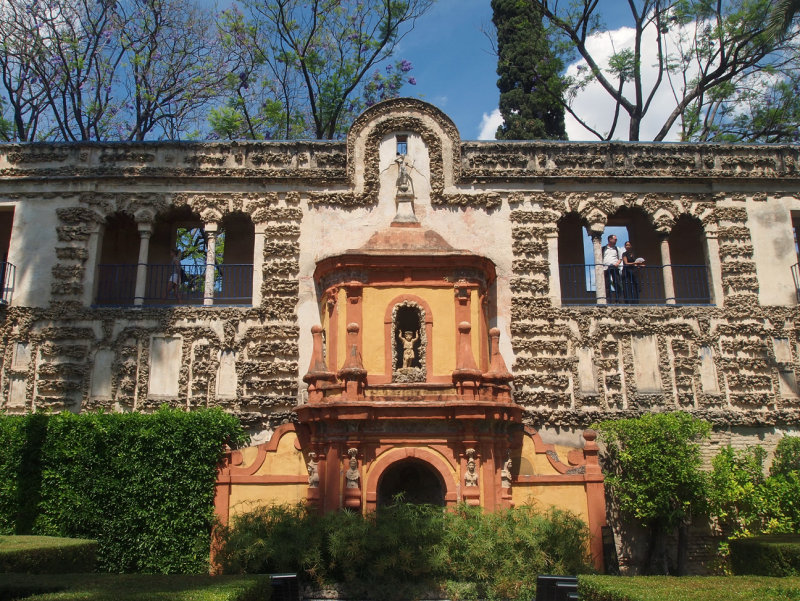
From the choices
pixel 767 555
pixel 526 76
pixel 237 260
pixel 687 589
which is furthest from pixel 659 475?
pixel 526 76

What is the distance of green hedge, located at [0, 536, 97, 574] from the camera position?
10.7 meters

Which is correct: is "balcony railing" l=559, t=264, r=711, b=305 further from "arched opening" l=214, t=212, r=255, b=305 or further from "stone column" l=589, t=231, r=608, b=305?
"arched opening" l=214, t=212, r=255, b=305

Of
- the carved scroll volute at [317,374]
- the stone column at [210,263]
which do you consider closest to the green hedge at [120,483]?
the carved scroll volute at [317,374]

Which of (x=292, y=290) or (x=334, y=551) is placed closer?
(x=334, y=551)

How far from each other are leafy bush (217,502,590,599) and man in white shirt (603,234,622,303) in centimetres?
721

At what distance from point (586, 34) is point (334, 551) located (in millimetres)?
21422

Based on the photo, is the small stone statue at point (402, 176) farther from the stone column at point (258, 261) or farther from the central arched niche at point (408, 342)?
the central arched niche at point (408, 342)

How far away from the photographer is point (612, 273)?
18.7 metres

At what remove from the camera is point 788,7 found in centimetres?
1616

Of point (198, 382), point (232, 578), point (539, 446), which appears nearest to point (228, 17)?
point (198, 382)

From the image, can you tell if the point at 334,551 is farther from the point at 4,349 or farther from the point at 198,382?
the point at 4,349

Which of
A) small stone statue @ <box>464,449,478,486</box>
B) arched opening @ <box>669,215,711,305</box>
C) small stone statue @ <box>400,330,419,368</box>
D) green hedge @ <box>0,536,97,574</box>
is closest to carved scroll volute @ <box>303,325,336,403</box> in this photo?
small stone statue @ <box>400,330,419,368</box>

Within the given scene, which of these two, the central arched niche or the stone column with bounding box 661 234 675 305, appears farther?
the stone column with bounding box 661 234 675 305

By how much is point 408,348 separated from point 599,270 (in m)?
5.97
